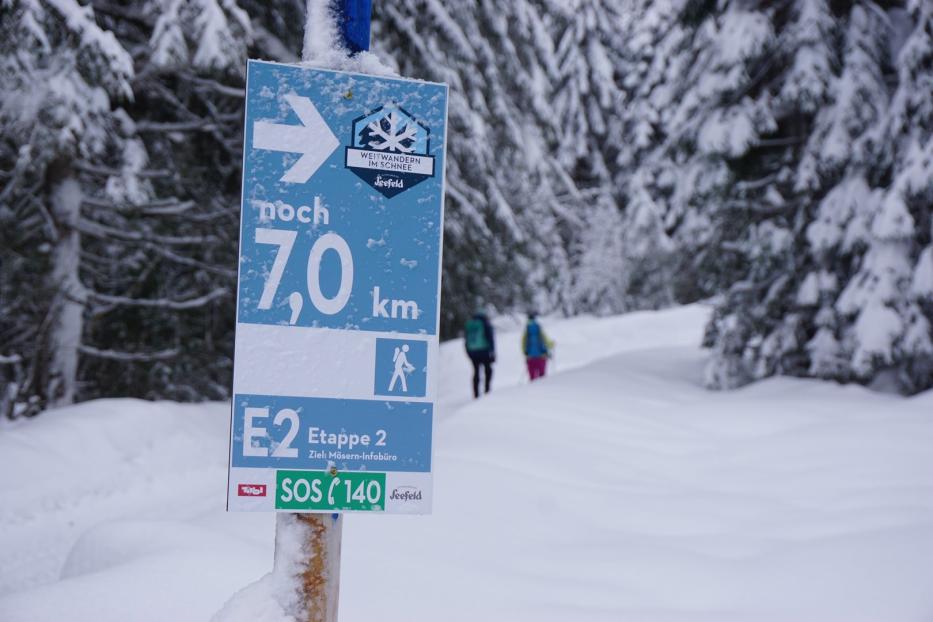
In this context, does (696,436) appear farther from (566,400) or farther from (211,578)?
(211,578)

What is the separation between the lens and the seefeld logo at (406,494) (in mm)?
2016

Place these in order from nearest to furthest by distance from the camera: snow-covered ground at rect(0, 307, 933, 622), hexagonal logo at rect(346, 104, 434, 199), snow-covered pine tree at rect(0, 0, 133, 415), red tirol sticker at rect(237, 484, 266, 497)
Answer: red tirol sticker at rect(237, 484, 266, 497) < hexagonal logo at rect(346, 104, 434, 199) < snow-covered ground at rect(0, 307, 933, 622) < snow-covered pine tree at rect(0, 0, 133, 415)

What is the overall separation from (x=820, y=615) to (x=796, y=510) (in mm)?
2292

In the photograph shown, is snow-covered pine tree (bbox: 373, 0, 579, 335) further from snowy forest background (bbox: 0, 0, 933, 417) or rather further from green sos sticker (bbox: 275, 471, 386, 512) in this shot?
green sos sticker (bbox: 275, 471, 386, 512)

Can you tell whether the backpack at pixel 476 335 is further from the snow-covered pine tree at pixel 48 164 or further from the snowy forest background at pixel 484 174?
the snow-covered pine tree at pixel 48 164

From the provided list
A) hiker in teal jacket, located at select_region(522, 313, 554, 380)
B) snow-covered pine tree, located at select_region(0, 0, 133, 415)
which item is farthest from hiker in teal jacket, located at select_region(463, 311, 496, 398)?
snow-covered pine tree, located at select_region(0, 0, 133, 415)

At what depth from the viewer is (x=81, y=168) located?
9.62 m

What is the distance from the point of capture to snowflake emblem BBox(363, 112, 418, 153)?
2.06 meters

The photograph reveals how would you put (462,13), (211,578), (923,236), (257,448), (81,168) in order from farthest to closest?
(462,13) < (923,236) < (81,168) < (211,578) < (257,448)

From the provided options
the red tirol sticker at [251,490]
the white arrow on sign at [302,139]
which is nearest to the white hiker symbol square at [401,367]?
the red tirol sticker at [251,490]

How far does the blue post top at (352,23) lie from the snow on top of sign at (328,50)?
0.02 meters

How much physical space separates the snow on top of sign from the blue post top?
16mm

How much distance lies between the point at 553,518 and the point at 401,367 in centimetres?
372

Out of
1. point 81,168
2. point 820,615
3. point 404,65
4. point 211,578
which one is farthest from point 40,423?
point 820,615
